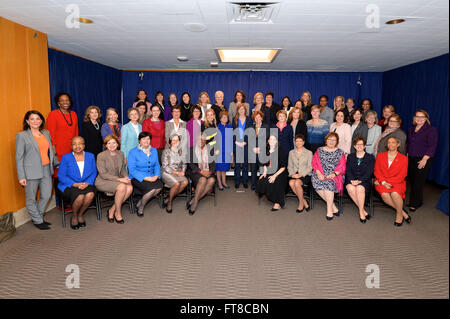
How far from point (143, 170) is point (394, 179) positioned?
143 inches

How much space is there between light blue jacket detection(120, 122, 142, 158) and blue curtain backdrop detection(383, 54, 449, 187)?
17.6ft

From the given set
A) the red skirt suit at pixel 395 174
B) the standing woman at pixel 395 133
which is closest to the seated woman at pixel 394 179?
the red skirt suit at pixel 395 174

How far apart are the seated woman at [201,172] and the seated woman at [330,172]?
1672mm

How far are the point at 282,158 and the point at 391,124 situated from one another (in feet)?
6.06

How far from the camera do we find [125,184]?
4.06m

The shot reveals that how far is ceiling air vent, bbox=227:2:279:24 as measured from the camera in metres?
3.12

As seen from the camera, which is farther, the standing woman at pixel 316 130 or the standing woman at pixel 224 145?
the standing woman at pixel 224 145

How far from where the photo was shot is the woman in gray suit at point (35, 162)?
348 cm

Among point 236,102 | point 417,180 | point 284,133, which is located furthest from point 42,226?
point 417,180

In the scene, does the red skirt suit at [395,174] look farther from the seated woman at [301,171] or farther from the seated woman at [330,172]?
the seated woman at [301,171]

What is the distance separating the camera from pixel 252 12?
11.1 ft

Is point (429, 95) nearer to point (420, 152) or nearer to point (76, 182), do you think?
point (420, 152)

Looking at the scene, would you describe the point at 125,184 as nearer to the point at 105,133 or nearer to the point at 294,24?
the point at 105,133

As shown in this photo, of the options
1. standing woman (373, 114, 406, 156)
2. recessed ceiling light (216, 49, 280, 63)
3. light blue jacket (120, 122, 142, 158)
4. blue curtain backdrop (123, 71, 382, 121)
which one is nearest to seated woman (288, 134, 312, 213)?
standing woman (373, 114, 406, 156)
